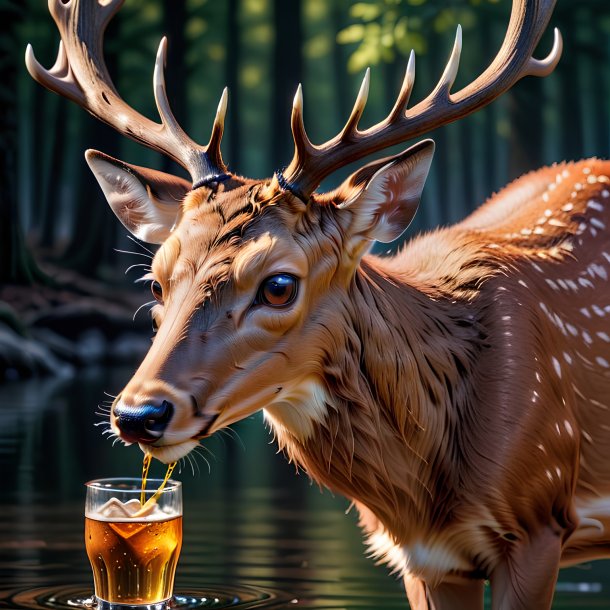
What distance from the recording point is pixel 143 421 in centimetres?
333

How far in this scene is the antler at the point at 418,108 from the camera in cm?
388

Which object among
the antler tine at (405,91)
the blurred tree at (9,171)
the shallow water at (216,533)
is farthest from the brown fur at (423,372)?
the blurred tree at (9,171)

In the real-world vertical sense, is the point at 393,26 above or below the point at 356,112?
above

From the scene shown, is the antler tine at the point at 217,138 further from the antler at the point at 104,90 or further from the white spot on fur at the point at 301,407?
the white spot on fur at the point at 301,407

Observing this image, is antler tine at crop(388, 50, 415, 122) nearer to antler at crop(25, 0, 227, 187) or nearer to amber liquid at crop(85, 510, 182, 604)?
antler at crop(25, 0, 227, 187)

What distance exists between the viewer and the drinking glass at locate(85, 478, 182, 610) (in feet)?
14.3

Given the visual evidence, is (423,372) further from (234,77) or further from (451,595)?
(234,77)

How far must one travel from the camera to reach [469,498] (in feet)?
13.2

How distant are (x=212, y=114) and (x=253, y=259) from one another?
21066 millimetres

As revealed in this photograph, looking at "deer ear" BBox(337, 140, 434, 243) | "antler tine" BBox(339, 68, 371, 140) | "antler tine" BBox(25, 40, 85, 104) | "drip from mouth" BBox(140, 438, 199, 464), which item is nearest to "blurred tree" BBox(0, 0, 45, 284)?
"antler tine" BBox(25, 40, 85, 104)

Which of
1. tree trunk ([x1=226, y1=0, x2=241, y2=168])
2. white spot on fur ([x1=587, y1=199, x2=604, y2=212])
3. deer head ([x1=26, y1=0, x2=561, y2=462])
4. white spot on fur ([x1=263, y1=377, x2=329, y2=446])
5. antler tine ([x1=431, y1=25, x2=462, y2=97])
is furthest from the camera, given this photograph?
tree trunk ([x1=226, y1=0, x2=241, y2=168])

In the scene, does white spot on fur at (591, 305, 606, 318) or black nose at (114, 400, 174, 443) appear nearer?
black nose at (114, 400, 174, 443)

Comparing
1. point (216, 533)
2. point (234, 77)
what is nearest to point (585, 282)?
point (216, 533)

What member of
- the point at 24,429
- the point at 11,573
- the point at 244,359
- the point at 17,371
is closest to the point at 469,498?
the point at 244,359
